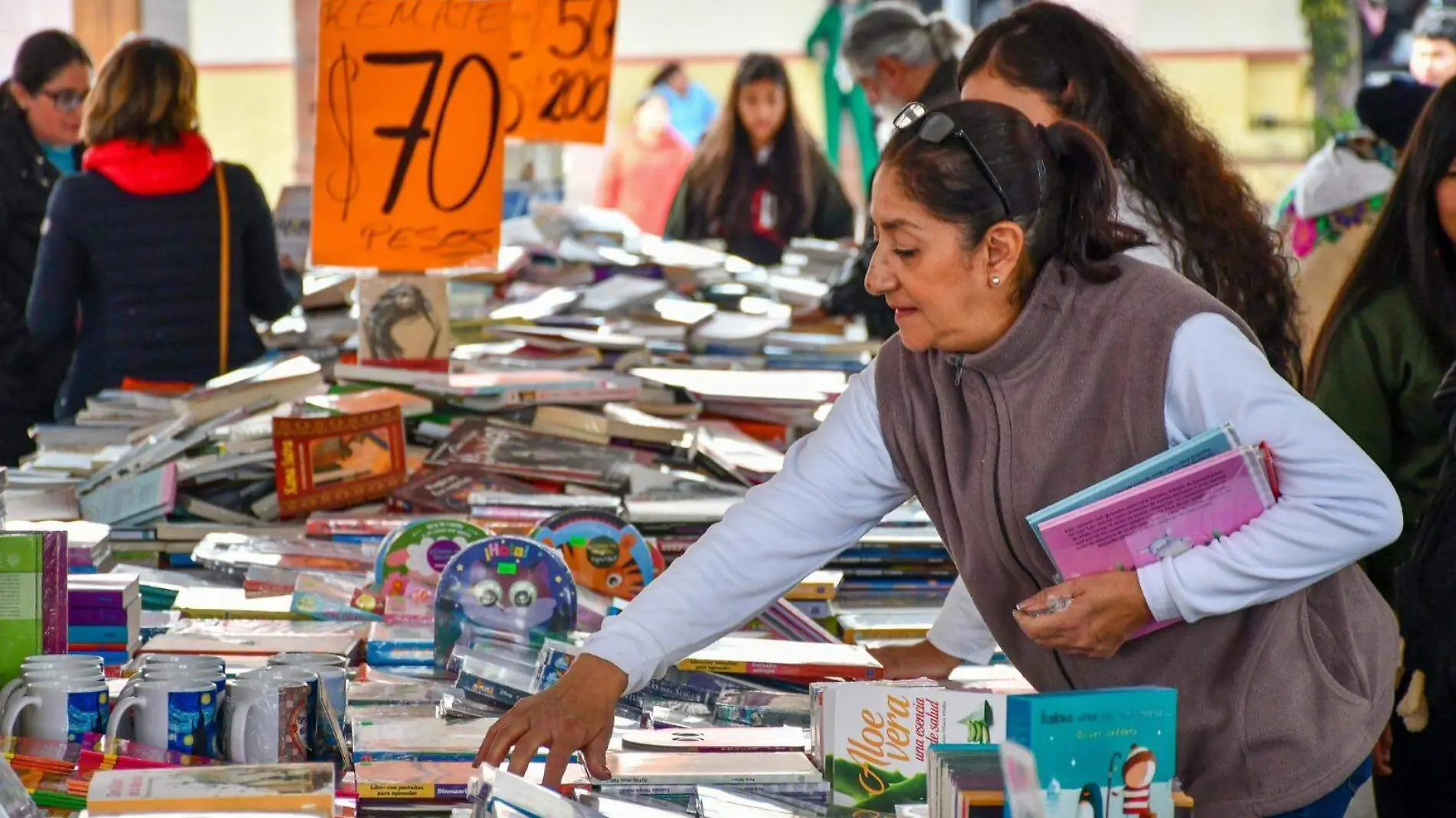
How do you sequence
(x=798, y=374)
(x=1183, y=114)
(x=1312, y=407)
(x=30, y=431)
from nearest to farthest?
1. (x=1312, y=407)
2. (x=1183, y=114)
3. (x=798, y=374)
4. (x=30, y=431)

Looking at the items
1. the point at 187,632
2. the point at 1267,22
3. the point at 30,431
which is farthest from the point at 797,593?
the point at 1267,22

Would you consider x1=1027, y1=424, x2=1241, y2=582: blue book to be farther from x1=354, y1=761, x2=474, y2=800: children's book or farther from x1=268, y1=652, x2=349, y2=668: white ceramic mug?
x1=268, y1=652, x2=349, y2=668: white ceramic mug

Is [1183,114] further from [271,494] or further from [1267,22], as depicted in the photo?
[1267,22]

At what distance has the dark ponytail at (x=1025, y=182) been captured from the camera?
69.9 inches

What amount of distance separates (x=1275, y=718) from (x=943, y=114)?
0.72 meters

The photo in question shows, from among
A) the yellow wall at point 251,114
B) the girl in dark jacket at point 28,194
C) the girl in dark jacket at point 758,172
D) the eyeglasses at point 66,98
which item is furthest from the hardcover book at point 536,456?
the yellow wall at point 251,114

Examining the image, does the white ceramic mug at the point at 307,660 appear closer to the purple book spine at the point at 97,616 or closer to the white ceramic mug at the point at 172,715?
the white ceramic mug at the point at 172,715

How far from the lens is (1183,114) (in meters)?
2.59

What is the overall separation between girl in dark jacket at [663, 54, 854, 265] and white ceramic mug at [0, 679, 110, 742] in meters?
4.89

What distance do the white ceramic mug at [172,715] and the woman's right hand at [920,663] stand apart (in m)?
0.93

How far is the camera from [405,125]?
3.57m

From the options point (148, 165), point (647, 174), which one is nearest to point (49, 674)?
point (148, 165)

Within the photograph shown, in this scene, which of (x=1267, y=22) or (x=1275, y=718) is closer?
(x=1275, y=718)

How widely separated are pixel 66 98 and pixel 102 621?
2.85m
